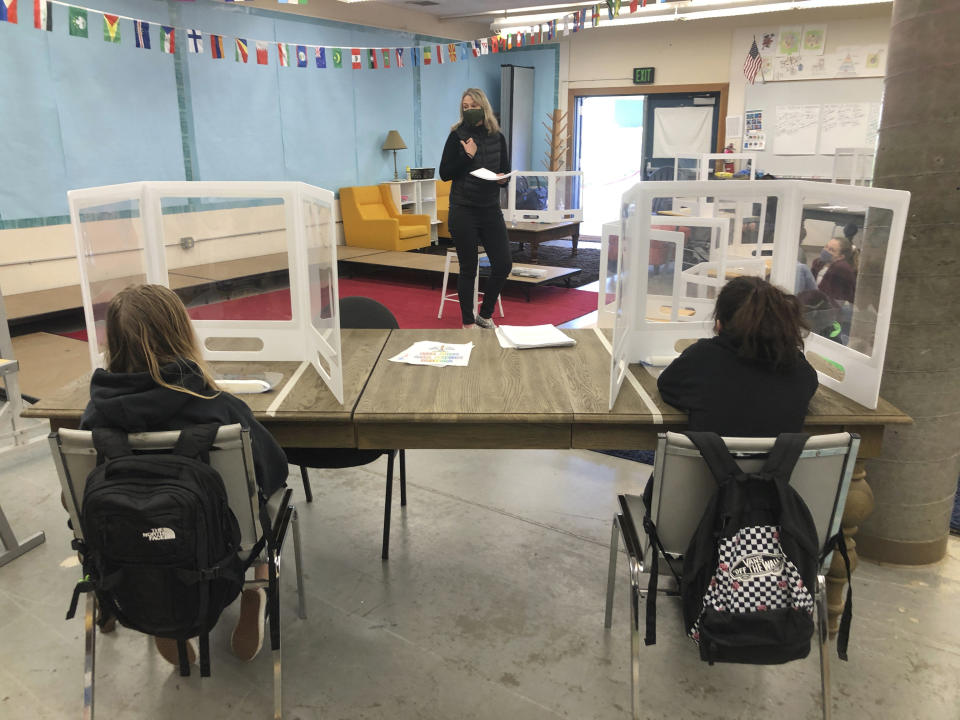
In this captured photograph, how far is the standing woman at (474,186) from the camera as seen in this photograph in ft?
14.5

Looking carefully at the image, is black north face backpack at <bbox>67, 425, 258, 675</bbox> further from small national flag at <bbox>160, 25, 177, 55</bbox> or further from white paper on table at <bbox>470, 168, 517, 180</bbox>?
small national flag at <bbox>160, 25, 177, 55</bbox>

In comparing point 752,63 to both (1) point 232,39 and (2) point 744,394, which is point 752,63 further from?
(2) point 744,394

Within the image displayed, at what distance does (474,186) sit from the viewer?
174 inches

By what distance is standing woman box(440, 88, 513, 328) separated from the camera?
442 cm

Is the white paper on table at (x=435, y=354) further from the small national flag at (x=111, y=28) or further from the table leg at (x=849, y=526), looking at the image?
the small national flag at (x=111, y=28)

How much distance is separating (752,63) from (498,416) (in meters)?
8.77

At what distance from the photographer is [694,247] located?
8.15ft

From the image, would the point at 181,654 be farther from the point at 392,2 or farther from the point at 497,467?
the point at 392,2

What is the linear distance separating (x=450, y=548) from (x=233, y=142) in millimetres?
5846

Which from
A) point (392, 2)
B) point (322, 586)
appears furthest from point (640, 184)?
point (392, 2)

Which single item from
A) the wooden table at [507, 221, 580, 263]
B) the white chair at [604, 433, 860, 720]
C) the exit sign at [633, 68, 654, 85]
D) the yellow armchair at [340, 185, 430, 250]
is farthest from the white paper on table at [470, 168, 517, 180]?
the exit sign at [633, 68, 654, 85]

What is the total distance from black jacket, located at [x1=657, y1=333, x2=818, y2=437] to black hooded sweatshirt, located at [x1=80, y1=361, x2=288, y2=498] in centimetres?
110

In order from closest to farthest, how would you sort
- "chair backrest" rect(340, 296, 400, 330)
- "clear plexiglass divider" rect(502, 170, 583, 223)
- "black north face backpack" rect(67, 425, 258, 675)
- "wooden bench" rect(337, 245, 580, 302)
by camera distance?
"black north face backpack" rect(67, 425, 258, 675) → "chair backrest" rect(340, 296, 400, 330) → "wooden bench" rect(337, 245, 580, 302) → "clear plexiglass divider" rect(502, 170, 583, 223)

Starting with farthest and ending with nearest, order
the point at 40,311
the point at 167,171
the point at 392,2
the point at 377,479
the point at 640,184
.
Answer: the point at 392,2, the point at 167,171, the point at 40,311, the point at 377,479, the point at 640,184
